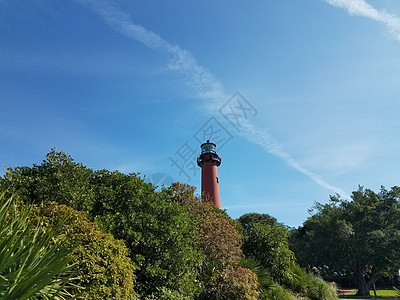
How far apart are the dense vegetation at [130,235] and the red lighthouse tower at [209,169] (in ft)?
46.2

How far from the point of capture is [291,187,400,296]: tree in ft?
92.2

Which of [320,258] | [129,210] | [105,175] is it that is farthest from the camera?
[320,258]

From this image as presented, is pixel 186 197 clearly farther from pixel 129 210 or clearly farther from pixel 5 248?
pixel 5 248

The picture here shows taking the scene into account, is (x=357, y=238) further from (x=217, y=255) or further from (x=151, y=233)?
(x=151, y=233)

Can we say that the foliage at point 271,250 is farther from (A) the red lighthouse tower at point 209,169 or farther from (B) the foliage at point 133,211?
(A) the red lighthouse tower at point 209,169

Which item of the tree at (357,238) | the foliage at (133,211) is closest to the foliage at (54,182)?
the foliage at (133,211)

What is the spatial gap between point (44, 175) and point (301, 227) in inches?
1622

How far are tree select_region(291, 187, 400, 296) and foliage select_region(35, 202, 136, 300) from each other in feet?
88.9

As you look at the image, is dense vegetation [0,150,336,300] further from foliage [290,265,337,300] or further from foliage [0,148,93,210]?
foliage [290,265,337,300]

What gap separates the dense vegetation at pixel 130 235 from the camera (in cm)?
694

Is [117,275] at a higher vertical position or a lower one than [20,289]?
higher

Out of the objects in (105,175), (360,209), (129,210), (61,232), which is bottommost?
(61,232)

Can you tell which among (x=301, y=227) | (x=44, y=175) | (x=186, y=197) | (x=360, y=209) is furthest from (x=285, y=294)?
(x=301, y=227)

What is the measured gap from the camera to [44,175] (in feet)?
35.4
